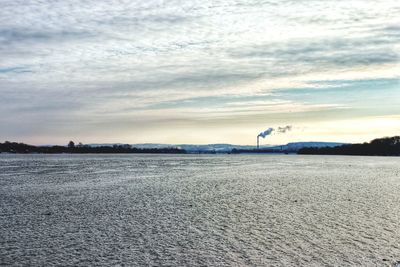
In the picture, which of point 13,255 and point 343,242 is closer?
point 13,255

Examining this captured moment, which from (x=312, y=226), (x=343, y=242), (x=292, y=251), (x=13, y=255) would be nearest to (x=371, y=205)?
(x=312, y=226)

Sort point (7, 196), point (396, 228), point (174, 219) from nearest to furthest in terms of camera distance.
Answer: point (396, 228) → point (174, 219) → point (7, 196)

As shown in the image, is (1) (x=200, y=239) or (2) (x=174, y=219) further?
(2) (x=174, y=219)

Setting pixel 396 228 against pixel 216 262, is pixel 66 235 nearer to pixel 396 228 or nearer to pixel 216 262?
pixel 216 262

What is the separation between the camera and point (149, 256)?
1920 cm

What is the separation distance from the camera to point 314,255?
64.5 feet

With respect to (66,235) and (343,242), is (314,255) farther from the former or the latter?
(66,235)

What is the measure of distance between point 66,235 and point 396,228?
1887 cm

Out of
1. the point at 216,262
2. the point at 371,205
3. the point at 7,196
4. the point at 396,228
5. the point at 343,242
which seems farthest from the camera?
the point at 7,196

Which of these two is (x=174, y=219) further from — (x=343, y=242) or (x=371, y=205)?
(x=371, y=205)

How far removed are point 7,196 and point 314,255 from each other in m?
32.0

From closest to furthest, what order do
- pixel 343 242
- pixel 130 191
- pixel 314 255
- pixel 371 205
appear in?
pixel 314 255 < pixel 343 242 < pixel 371 205 < pixel 130 191

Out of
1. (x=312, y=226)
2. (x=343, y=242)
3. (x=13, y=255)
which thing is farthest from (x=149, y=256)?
(x=312, y=226)

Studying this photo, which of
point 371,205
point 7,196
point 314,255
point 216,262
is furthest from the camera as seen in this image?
point 7,196
